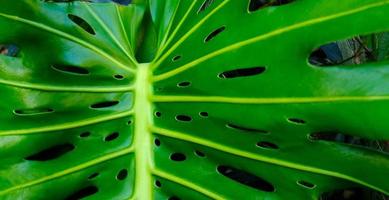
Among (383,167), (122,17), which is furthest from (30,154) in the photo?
(383,167)

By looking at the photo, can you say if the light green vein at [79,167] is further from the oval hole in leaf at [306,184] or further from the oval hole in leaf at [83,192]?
the oval hole in leaf at [306,184]

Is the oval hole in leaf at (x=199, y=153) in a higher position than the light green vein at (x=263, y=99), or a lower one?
lower

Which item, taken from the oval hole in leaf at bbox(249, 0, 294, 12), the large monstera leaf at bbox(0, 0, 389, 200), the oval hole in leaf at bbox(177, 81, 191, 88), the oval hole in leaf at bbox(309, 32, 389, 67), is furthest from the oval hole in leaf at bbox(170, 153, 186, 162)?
the oval hole in leaf at bbox(249, 0, 294, 12)

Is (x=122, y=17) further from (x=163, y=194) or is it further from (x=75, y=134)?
(x=163, y=194)

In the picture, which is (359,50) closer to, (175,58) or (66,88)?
(175,58)

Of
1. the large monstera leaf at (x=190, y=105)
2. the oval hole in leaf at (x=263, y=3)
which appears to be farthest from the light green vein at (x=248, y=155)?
the oval hole in leaf at (x=263, y=3)

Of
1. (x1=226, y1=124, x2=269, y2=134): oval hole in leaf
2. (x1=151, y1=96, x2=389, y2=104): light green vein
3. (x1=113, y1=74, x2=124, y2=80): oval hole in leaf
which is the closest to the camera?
(x1=151, y1=96, x2=389, y2=104): light green vein

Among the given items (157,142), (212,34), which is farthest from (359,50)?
(157,142)

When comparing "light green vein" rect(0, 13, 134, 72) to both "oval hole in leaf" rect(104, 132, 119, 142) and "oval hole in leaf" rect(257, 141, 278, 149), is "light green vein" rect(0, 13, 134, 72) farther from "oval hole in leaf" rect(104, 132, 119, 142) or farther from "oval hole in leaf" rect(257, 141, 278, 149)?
"oval hole in leaf" rect(257, 141, 278, 149)
